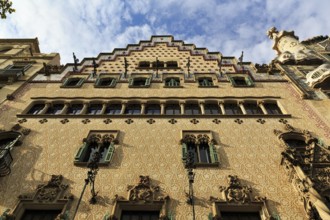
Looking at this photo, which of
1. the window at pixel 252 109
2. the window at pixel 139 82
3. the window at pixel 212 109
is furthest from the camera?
the window at pixel 139 82

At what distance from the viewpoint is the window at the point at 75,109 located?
12.3 meters

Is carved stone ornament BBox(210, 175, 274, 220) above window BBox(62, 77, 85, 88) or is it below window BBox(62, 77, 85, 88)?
below

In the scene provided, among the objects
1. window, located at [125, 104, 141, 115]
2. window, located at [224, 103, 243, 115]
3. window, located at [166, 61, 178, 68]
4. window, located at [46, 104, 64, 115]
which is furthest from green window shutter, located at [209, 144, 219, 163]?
window, located at [166, 61, 178, 68]

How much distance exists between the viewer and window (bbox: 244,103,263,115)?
12203mm

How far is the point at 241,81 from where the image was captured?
14938 mm

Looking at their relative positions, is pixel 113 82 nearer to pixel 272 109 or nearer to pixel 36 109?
pixel 36 109

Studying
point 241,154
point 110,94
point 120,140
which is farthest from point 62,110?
point 241,154

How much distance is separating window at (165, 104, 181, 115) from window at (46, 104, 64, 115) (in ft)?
15.3

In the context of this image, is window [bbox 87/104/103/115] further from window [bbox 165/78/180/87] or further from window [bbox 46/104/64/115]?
window [bbox 165/78/180/87]

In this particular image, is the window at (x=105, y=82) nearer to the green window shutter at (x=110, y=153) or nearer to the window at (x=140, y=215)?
the green window shutter at (x=110, y=153)

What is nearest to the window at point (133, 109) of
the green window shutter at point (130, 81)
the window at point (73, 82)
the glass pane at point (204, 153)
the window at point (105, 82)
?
the green window shutter at point (130, 81)

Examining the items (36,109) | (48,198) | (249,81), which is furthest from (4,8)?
(249,81)

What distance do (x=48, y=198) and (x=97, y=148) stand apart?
2.63 meters

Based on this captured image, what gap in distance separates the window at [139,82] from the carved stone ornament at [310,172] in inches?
272
